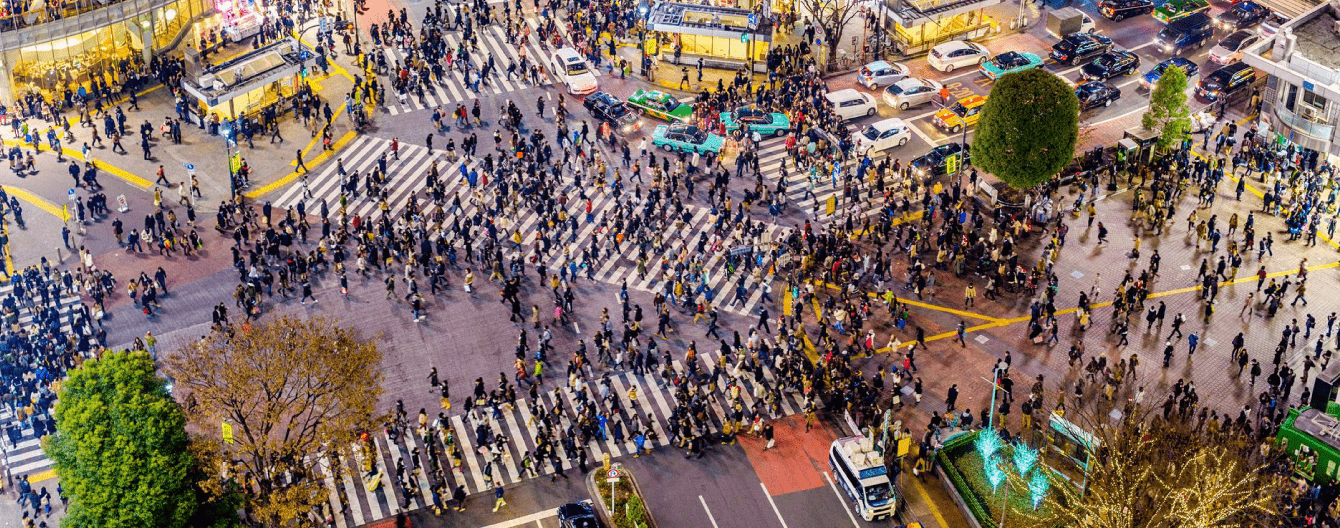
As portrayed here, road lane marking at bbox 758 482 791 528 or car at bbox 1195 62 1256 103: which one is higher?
car at bbox 1195 62 1256 103

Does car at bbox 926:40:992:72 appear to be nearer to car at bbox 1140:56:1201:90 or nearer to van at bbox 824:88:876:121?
van at bbox 824:88:876:121

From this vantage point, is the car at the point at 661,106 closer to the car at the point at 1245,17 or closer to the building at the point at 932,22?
the building at the point at 932,22

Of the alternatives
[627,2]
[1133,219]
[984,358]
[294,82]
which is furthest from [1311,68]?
[294,82]

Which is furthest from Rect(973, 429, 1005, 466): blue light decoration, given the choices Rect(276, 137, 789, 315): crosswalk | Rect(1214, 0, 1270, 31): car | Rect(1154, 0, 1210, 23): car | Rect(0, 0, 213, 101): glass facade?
Rect(0, 0, 213, 101): glass facade

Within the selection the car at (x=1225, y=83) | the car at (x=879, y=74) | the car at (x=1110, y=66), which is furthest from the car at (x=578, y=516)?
the car at (x=1225, y=83)

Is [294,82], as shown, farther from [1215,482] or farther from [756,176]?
[1215,482]

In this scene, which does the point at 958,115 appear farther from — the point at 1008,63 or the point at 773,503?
the point at 773,503
